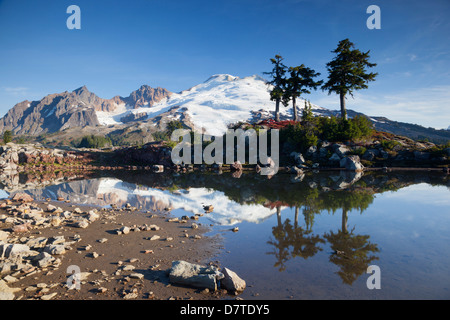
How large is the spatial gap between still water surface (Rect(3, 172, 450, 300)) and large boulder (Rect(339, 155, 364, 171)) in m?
24.2

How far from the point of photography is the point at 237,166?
56125mm

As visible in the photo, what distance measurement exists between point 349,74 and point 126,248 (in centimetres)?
6210

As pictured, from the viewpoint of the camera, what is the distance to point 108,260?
1023 cm

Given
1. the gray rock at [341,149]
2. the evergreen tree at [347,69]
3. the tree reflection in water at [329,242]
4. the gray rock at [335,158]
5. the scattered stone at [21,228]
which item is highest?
the evergreen tree at [347,69]

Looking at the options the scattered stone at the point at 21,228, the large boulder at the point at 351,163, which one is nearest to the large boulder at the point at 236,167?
the large boulder at the point at 351,163

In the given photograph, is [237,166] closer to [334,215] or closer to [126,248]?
[334,215]

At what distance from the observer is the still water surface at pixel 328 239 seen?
839 centimetres

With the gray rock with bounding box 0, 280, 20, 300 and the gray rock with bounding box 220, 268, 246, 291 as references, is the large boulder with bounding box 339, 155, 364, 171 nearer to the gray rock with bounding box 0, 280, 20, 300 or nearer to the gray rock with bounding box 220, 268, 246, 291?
the gray rock with bounding box 220, 268, 246, 291

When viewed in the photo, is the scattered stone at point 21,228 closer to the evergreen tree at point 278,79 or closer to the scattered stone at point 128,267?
the scattered stone at point 128,267

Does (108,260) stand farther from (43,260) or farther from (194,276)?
(194,276)

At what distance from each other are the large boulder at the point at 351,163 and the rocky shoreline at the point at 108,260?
146 feet

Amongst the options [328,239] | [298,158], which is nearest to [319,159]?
[298,158]

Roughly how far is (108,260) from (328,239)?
1098cm
